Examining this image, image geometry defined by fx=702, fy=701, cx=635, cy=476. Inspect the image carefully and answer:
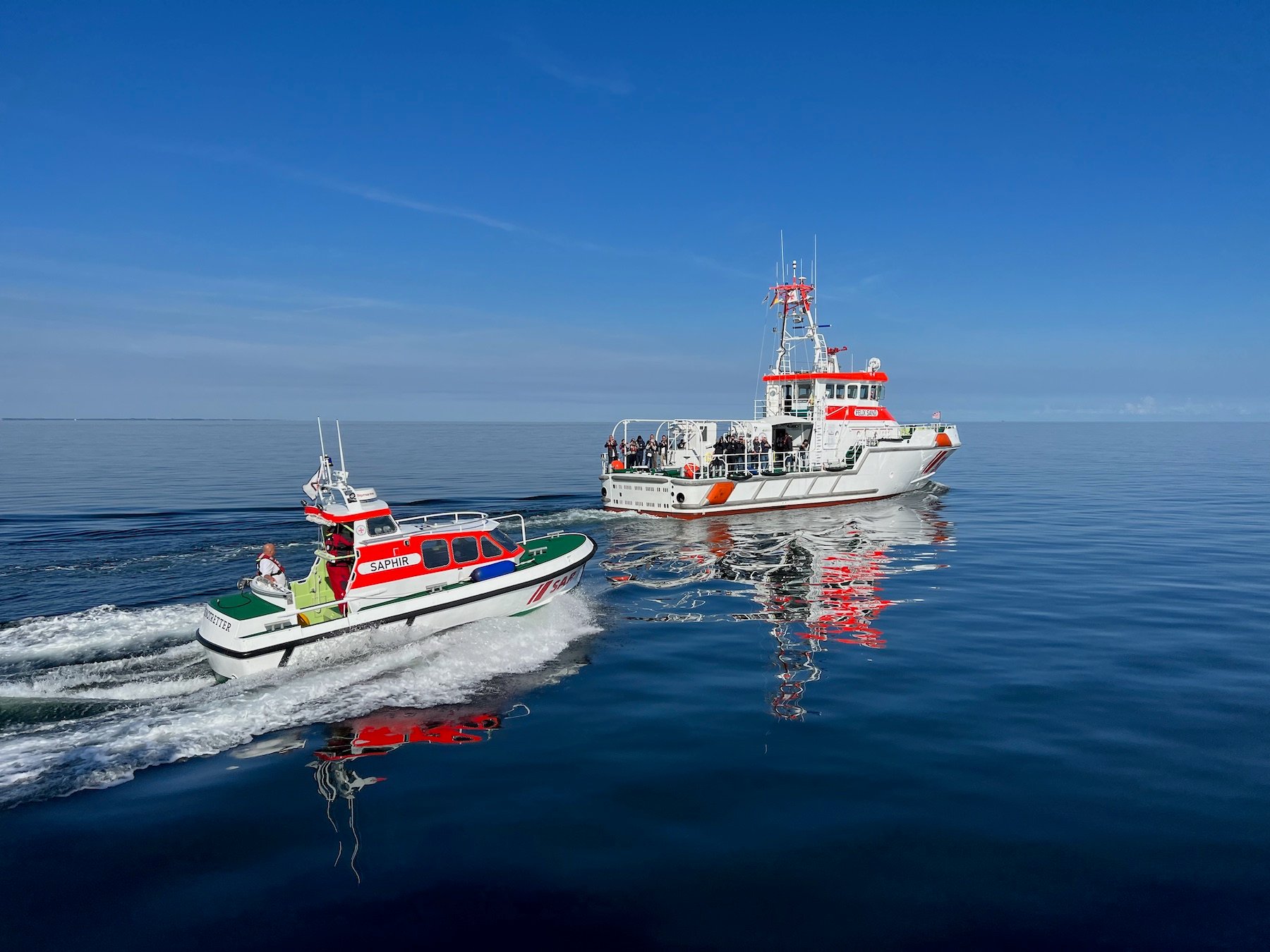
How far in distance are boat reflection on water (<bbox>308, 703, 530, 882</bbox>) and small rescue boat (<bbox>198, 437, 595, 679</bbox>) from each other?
269cm

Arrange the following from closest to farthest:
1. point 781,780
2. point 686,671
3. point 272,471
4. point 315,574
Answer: point 781,780 → point 686,671 → point 315,574 → point 272,471

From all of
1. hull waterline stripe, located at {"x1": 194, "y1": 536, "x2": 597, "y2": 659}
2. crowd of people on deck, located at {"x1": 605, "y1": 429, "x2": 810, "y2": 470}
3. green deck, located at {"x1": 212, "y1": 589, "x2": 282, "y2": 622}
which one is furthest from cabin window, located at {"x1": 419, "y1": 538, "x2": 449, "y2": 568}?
crowd of people on deck, located at {"x1": 605, "y1": 429, "x2": 810, "y2": 470}

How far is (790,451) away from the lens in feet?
108

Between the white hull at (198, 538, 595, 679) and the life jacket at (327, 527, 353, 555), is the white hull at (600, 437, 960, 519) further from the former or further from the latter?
the life jacket at (327, 527, 353, 555)

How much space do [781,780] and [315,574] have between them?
30.4 feet

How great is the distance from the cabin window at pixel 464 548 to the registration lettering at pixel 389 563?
27.1 inches

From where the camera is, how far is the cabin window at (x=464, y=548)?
45.4 feet

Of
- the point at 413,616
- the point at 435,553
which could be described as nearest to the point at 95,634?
the point at 413,616

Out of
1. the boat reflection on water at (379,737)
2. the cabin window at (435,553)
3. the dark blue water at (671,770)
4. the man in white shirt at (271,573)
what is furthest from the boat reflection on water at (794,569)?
the man in white shirt at (271,573)

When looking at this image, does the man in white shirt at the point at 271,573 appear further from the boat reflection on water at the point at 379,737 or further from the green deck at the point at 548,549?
the green deck at the point at 548,549

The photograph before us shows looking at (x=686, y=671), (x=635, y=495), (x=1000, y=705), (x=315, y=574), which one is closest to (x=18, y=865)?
(x=315, y=574)

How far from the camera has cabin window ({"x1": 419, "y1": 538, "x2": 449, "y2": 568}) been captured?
1352 cm

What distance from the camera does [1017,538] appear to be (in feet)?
80.7

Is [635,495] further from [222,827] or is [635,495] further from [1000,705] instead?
[222,827]
